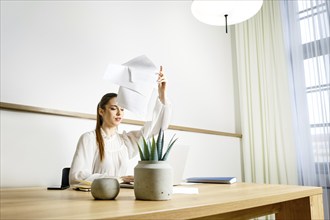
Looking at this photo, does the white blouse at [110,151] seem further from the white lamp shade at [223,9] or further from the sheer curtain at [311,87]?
the sheer curtain at [311,87]

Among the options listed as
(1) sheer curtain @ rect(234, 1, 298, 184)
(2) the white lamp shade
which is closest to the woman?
(2) the white lamp shade

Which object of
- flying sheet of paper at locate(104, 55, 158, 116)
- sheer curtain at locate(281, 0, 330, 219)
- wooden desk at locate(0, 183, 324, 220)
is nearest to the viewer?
wooden desk at locate(0, 183, 324, 220)

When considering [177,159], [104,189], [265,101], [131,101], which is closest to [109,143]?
[177,159]

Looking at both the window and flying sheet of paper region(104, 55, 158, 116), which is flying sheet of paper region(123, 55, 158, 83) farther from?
the window

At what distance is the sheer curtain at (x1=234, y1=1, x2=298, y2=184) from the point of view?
2502mm

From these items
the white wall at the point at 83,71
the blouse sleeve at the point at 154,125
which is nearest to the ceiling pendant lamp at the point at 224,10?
the white wall at the point at 83,71

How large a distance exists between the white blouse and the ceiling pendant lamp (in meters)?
0.91

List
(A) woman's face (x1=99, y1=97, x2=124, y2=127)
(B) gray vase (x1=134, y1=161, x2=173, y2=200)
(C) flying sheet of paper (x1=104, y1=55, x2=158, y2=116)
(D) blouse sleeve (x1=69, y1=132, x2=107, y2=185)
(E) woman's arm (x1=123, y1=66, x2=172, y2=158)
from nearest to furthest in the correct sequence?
(B) gray vase (x1=134, y1=161, x2=173, y2=200)
(C) flying sheet of paper (x1=104, y1=55, x2=158, y2=116)
(D) blouse sleeve (x1=69, y1=132, x2=107, y2=185)
(E) woman's arm (x1=123, y1=66, x2=172, y2=158)
(A) woman's face (x1=99, y1=97, x2=124, y2=127)

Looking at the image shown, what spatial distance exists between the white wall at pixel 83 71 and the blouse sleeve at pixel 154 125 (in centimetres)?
37

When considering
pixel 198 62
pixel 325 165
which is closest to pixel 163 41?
pixel 198 62

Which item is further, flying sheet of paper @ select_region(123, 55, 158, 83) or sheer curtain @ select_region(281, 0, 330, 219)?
sheer curtain @ select_region(281, 0, 330, 219)

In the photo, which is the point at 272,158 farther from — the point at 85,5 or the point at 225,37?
the point at 85,5

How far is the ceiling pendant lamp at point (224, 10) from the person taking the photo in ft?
6.13

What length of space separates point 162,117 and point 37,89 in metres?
0.76
